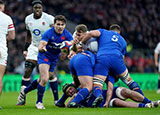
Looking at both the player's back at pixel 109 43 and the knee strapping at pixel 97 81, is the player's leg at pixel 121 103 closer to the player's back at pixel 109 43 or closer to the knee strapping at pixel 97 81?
the knee strapping at pixel 97 81

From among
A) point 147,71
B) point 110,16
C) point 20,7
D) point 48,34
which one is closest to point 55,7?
point 20,7

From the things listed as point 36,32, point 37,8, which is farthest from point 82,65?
point 37,8

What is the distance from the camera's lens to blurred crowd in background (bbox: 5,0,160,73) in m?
19.5

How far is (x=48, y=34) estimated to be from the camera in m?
8.56

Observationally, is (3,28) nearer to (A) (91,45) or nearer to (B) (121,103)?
(A) (91,45)

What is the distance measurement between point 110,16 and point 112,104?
15.1 m

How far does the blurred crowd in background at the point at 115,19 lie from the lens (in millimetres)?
19469

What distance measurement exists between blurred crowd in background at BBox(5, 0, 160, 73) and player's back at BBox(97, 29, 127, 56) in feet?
33.4

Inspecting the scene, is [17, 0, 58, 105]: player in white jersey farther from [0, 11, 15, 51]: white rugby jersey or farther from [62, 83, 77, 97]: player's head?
[0, 11, 15, 51]: white rugby jersey

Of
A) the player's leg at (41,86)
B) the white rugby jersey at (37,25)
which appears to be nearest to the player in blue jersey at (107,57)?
the player's leg at (41,86)

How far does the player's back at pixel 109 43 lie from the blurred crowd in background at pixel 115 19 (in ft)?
33.4

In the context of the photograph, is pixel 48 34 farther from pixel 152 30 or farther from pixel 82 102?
pixel 152 30

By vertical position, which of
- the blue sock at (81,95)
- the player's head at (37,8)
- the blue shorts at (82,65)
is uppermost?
the player's head at (37,8)

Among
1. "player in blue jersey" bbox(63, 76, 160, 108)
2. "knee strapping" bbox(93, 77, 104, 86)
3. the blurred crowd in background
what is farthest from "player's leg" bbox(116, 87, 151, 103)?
the blurred crowd in background
